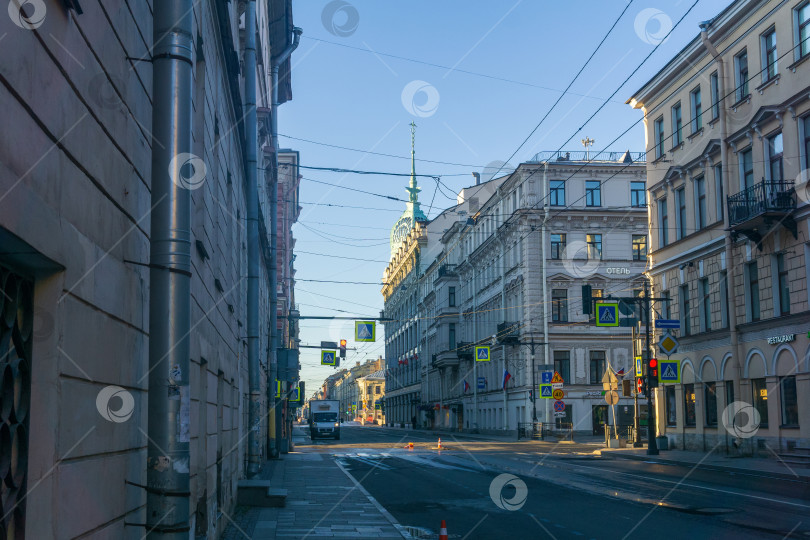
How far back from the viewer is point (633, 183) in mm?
58156

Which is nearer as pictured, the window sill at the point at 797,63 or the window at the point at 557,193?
the window sill at the point at 797,63

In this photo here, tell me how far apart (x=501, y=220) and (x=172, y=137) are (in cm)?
5802

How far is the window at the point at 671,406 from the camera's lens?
37.9 meters

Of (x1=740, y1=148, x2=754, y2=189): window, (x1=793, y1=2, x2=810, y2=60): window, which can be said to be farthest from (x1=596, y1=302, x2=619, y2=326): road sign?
(x1=793, y1=2, x2=810, y2=60): window

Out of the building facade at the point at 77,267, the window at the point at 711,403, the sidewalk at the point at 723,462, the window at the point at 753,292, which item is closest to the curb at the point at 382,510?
the building facade at the point at 77,267

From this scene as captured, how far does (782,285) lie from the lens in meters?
29.0

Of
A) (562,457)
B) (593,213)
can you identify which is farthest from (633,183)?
(562,457)

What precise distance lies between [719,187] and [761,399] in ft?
27.3

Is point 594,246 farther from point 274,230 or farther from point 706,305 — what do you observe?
point 274,230

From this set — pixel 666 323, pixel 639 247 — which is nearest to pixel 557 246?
pixel 639 247

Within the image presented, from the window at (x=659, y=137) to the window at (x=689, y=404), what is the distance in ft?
34.2

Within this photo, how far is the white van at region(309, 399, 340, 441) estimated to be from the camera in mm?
65688

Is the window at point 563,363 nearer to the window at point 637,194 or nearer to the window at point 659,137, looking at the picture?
the window at point 637,194

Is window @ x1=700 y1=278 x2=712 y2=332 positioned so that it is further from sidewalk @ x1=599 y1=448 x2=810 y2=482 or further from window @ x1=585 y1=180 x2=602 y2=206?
window @ x1=585 y1=180 x2=602 y2=206
